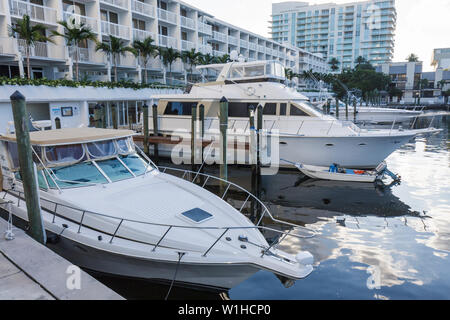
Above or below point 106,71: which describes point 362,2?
above

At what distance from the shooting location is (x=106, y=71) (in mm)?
26938

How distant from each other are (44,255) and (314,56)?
86.0 metres

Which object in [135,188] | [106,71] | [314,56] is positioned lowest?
[135,188]

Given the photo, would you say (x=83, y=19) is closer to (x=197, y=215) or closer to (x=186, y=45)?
(x=186, y=45)

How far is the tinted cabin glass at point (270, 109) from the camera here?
576 inches

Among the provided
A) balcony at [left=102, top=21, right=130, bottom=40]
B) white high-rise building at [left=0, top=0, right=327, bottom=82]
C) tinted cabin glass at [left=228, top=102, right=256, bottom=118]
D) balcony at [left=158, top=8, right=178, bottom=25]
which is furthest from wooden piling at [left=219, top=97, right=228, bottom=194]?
balcony at [left=158, top=8, right=178, bottom=25]

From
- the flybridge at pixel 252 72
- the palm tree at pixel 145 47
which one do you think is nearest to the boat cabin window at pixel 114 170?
the flybridge at pixel 252 72

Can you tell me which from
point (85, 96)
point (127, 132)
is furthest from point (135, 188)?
point (85, 96)

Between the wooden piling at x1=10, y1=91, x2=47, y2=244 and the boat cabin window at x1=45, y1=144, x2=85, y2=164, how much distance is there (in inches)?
44.1

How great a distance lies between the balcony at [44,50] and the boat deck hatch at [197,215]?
A: 62.6 feet

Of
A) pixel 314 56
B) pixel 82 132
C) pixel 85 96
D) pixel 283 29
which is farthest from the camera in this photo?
pixel 283 29

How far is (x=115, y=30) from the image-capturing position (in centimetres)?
2608

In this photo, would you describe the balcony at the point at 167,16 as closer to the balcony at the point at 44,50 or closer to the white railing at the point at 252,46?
the balcony at the point at 44,50
